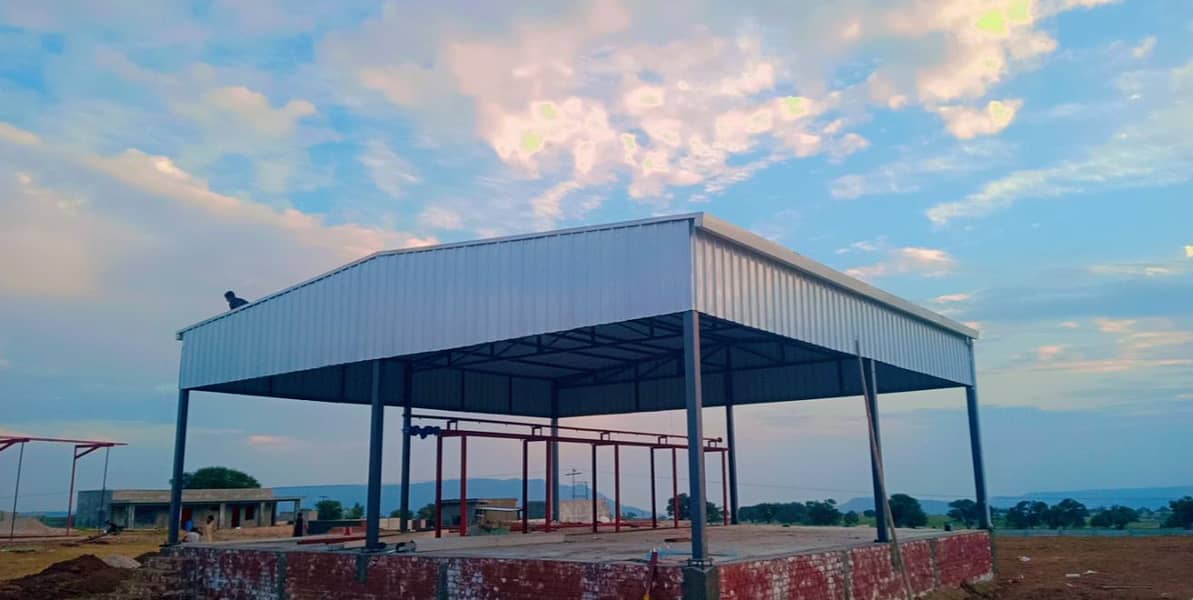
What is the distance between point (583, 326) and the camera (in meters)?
16.5

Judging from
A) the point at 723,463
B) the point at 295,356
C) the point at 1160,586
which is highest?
the point at 295,356

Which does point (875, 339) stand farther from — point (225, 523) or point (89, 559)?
point (225, 523)

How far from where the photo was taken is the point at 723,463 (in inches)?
1241

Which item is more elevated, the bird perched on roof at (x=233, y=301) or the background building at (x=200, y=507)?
the bird perched on roof at (x=233, y=301)

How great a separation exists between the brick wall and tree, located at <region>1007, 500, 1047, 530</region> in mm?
39910

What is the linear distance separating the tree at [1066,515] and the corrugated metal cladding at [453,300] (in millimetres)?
→ 52721

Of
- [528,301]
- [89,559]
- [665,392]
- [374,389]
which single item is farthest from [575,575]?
[665,392]

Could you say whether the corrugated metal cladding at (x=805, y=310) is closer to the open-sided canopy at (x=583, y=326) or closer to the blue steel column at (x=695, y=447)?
the open-sided canopy at (x=583, y=326)

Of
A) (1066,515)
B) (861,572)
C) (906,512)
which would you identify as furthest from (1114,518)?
(861,572)

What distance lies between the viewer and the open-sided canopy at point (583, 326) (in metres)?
16.0

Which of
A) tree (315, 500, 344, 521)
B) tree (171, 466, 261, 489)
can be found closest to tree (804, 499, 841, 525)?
tree (315, 500, 344, 521)

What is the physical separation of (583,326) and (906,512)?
42848 millimetres

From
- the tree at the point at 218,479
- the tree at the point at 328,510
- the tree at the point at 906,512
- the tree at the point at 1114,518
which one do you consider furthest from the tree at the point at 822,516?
the tree at the point at 218,479

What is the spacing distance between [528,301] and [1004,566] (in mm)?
21495
